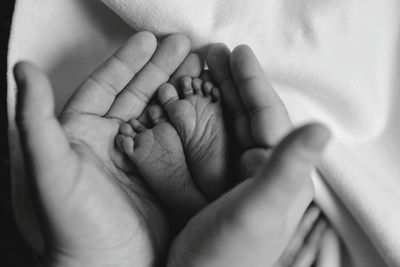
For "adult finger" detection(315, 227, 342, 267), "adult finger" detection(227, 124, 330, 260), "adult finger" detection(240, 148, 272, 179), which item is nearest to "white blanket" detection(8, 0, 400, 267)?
"adult finger" detection(315, 227, 342, 267)

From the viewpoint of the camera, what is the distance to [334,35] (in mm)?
706

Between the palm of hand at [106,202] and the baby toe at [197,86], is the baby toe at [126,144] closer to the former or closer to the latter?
the palm of hand at [106,202]

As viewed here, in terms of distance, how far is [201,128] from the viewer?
644 millimetres

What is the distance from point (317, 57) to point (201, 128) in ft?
0.68

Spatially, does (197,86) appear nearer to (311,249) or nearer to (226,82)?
(226,82)

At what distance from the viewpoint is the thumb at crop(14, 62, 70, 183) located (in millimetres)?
433

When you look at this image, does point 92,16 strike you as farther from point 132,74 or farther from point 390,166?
point 390,166

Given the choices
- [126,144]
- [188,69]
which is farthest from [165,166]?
[188,69]

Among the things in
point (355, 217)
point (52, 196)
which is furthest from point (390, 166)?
point (52, 196)

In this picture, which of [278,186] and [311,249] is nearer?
[278,186]

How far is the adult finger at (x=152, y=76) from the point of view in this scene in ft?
2.23

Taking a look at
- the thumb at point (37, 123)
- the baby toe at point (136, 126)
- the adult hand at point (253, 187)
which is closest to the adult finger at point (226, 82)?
the adult hand at point (253, 187)

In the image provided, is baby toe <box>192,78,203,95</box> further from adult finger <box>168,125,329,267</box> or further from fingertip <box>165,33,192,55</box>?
adult finger <box>168,125,329,267</box>

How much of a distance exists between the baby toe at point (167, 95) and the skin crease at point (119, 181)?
0.8 inches
